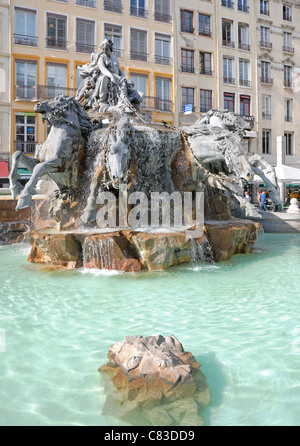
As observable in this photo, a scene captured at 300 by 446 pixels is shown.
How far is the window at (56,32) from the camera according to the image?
2608 cm

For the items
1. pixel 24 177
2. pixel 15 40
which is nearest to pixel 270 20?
pixel 15 40

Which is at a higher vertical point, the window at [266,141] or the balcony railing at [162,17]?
the balcony railing at [162,17]

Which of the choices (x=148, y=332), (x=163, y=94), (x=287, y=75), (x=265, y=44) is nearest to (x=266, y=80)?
(x=287, y=75)

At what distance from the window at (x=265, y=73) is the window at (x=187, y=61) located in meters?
7.04

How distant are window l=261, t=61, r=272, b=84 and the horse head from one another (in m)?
30.8

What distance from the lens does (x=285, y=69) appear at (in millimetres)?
35438

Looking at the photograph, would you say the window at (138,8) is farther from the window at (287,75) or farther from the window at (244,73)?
the window at (287,75)

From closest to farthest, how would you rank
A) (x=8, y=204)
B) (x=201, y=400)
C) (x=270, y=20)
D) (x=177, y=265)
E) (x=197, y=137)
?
1. (x=201, y=400)
2. (x=177, y=265)
3. (x=197, y=137)
4. (x=8, y=204)
5. (x=270, y=20)

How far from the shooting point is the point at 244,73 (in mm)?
33375

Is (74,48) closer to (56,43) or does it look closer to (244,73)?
Result: (56,43)

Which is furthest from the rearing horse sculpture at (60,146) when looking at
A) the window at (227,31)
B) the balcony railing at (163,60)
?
the window at (227,31)

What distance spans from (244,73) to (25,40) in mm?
17802
